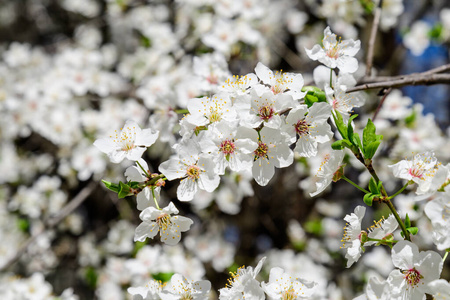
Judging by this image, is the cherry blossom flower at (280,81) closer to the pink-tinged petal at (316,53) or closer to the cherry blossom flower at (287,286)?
the pink-tinged petal at (316,53)

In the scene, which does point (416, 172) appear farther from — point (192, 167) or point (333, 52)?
point (192, 167)

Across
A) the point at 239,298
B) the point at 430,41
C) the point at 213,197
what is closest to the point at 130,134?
the point at 239,298

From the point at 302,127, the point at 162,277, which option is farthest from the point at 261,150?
the point at 162,277

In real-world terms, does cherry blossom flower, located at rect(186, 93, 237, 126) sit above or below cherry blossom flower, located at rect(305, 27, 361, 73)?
below

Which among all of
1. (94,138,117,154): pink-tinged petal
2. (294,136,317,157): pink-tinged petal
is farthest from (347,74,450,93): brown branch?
(94,138,117,154): pink-tinged petal

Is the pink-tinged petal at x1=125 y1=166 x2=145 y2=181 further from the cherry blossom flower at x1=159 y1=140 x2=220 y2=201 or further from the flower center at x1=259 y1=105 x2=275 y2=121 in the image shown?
the flower center at x1=259 y1=105 x2=275 y2=121

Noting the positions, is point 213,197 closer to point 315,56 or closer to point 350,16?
point 350,16

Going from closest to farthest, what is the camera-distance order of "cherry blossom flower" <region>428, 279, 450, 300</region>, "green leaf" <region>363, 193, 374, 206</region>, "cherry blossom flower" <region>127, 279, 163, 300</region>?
"cherry blossom flower" <region>428, 279, 450, 300</region> < "green leaf" <region>363, 193, 374, 206</region> < "cherry blossom flower" <region>127, 279, 163, 300</region>
